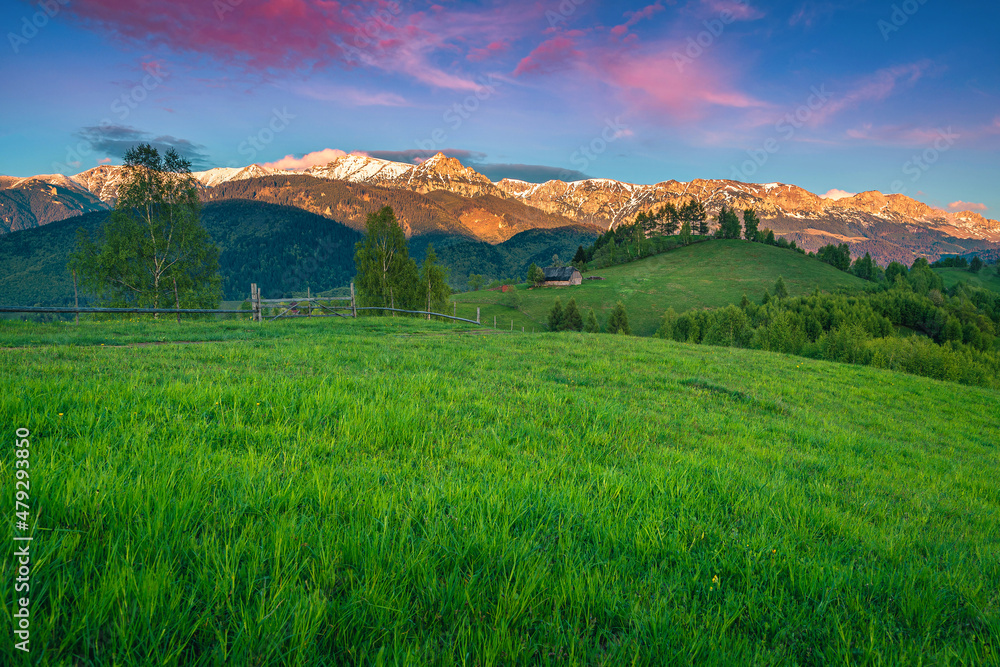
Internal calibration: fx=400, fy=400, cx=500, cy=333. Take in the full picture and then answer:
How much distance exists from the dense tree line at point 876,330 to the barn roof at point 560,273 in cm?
4861

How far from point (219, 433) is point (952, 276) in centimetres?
17190

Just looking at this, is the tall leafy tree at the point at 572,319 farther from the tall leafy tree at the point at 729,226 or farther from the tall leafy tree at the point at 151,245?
the tall leafy tree at the point at 729,226

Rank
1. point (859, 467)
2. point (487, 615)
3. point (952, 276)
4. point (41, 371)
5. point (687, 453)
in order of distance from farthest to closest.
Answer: point (952, 276) < point (41, 371) < point (859, 467) < point (687, 453) < point (487, 615)

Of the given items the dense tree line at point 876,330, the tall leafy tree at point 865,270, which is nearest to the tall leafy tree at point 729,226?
the tall leafy tree at point 865,270

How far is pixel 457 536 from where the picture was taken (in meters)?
2.50

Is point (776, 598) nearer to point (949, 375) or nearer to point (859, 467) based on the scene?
point (859, 467)

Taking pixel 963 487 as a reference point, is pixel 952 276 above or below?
above

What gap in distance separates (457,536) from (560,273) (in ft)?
404

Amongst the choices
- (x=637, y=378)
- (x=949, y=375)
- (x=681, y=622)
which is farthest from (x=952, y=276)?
(x=681, y=622)

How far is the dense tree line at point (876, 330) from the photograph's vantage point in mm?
39625

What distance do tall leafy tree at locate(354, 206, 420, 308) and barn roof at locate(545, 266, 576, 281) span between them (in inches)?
3141

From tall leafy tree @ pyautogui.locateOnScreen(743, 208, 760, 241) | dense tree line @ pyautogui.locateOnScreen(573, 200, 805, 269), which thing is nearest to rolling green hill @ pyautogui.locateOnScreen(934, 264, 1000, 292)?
dense tree line @ pyautogui.locateOnScreen(573, 200, 805, 269)

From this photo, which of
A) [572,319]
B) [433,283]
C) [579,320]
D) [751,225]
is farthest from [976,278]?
[433,283]

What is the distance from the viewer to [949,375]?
3772cm
